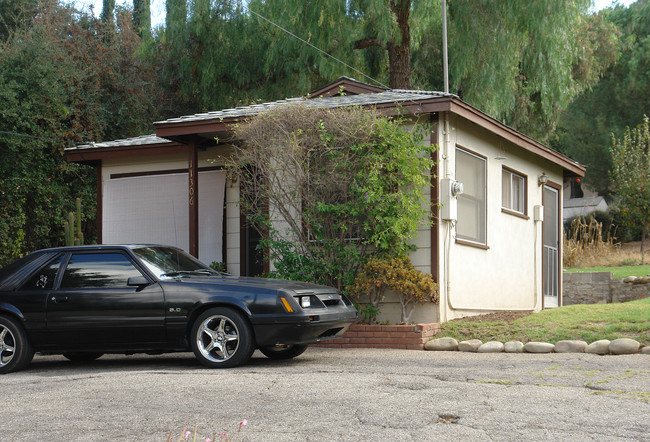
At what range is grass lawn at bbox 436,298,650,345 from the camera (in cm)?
996

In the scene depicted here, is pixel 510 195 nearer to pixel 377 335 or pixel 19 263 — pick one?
pixel 377 335

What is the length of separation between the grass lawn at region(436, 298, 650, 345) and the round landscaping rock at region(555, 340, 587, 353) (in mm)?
234

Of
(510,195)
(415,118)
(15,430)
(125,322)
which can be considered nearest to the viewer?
(15,430)

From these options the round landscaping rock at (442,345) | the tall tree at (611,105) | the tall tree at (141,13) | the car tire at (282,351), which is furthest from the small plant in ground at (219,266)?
the tall tree at (611,105)

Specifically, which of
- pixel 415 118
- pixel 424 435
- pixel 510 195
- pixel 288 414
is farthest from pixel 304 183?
pixel 424 435

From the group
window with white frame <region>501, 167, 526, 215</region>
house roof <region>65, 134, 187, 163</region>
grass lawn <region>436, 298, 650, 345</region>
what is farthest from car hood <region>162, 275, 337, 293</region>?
window with white frame <region>501, 167, 526, 215</region>

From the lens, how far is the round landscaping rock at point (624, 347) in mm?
9312

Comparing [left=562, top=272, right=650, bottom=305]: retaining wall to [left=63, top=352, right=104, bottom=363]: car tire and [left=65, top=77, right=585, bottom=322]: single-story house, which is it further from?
[left=63, top=352, right=104, bottom=363]: car tire

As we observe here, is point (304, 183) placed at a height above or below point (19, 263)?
above

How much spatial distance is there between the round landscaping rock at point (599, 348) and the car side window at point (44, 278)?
21.2 feet

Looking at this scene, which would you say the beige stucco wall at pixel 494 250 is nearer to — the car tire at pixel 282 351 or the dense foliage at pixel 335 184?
the dense foliage at pixel 335 184

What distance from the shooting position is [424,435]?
4.96m

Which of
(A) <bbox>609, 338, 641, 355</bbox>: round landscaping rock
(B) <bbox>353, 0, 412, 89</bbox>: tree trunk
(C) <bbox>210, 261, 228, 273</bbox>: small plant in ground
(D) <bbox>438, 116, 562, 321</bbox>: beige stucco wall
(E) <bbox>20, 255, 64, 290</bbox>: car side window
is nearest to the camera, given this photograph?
(E) <bbox>20, 255, 64, 290</bbox>: car side window

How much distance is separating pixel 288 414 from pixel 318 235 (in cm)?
597
